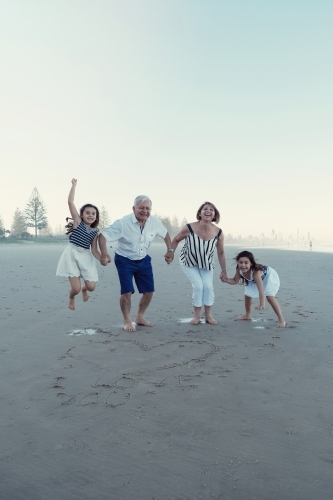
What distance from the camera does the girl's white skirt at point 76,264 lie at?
A: 6.04m

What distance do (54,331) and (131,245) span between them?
5.67ft

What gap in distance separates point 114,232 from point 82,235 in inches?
19.8

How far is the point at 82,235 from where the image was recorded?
6.03m

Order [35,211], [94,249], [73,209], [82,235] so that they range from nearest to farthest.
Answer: [73,209] < [82,235] < [94,249] < [35,211]

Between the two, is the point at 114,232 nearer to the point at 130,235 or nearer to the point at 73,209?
the point at 130,235

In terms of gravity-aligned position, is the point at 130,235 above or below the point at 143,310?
above

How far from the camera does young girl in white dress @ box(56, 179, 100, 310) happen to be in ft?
19.5

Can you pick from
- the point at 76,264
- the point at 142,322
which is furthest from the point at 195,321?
the point at 76,264

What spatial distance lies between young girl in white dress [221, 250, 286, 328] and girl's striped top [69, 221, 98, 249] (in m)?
2.32

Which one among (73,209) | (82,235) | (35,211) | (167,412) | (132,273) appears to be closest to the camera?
(167,412)

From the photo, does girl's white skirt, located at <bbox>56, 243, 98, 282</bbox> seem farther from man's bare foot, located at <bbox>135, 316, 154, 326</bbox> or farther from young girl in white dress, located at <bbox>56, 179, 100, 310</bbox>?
man's bare foot, located at <bbox>135, 316, 154, 326</bbox>

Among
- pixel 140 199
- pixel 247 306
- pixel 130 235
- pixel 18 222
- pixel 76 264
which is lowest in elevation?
pixel 247 306

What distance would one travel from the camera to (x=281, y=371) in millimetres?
4000

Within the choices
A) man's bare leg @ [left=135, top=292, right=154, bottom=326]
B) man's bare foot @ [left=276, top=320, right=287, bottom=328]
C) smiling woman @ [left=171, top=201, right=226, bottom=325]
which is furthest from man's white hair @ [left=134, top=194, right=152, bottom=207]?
man's bare foot @ [left=276, top=320, right=287, bottom=328]
